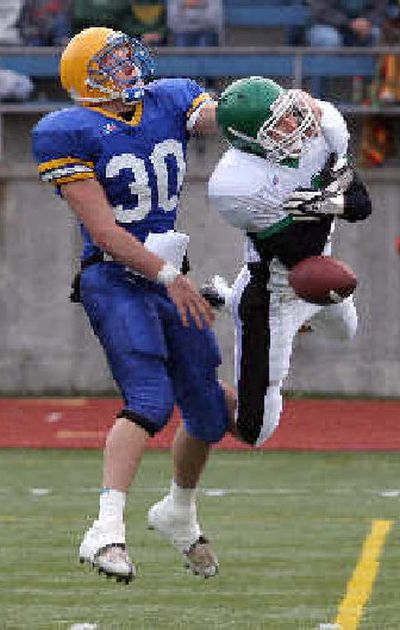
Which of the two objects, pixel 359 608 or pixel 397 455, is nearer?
pixel 359 608

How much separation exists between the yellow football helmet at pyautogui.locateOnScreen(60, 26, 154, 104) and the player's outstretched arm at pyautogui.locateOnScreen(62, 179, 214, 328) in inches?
13.0

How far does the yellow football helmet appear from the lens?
7.09m

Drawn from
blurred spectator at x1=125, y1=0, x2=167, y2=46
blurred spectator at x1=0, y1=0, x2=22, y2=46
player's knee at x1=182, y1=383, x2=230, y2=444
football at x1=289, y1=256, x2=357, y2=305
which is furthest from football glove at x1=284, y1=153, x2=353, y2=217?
blurred spectator at x1=0, y1=0, x2=22, y2=46

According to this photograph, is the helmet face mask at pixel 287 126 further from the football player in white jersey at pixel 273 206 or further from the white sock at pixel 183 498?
the white sock at pixel 183 498

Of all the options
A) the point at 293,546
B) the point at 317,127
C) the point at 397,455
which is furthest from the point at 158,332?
the point at 397,455

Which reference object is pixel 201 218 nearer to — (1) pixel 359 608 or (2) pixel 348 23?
(2) pixel 348 23

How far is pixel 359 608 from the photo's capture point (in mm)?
7543

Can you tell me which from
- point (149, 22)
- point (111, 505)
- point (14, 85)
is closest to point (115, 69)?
point (111, 505)

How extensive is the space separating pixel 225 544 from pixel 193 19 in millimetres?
7367

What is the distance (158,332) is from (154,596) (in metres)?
1.24

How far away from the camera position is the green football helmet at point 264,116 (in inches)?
277

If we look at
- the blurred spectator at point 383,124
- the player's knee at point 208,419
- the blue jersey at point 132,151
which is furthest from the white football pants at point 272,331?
the blurred spectator at point 383,124

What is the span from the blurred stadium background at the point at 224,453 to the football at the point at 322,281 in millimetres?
1054

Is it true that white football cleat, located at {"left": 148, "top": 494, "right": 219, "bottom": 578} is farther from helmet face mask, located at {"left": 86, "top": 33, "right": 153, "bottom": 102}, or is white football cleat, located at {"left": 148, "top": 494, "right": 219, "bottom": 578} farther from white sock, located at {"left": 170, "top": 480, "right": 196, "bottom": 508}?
helmet face mask, located at {"left": 86, "top": 33, "right": 153, "bottom": 102}
